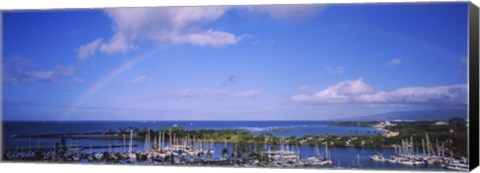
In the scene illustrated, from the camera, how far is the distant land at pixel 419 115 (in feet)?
39.1

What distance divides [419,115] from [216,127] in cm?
288

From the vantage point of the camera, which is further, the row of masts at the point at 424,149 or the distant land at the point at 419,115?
the row of masts at the point at 424,149

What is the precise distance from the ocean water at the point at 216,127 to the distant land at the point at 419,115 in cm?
18

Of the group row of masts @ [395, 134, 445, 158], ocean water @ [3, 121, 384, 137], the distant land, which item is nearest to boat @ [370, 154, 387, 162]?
row of masts @ [395, 134, 445, 158]

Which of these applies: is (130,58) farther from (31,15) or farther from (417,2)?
(417,2)

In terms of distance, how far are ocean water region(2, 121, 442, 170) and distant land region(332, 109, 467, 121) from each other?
0.58 feet

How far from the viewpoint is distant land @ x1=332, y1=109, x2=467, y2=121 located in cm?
1193

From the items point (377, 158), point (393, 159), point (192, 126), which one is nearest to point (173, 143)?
point (192, 126)

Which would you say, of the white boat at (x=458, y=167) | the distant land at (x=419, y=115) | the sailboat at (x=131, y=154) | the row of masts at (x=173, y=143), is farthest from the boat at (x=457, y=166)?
the sailboat at (x=131, y=154)

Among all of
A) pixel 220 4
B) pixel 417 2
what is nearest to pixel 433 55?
pixel 417 2

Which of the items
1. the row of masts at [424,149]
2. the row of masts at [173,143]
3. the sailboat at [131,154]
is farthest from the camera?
the sailboat at [131,154]

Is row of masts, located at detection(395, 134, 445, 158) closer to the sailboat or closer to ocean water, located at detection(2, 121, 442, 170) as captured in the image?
ocean water, located at detection(2, 121, 442, 170)

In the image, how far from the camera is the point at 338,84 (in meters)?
12.4

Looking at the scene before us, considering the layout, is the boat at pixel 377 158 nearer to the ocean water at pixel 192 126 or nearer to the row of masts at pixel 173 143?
the ocean water at pixel 192 126
